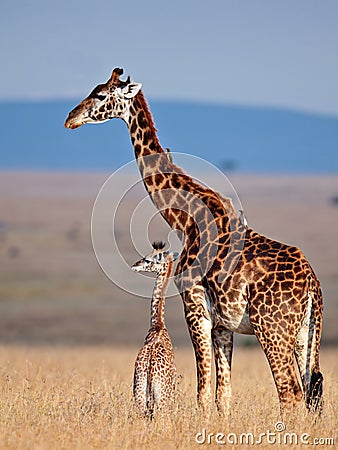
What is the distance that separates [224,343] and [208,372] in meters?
0.37

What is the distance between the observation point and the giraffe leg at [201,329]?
972 centimetres

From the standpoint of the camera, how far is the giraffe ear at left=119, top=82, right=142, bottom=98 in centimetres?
1062

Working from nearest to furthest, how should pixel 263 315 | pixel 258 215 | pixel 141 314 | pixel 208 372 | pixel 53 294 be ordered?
pixel 263 315 < pixel 208 372 < pixel 141 314 < pixel 53 294 < pixel 258 215

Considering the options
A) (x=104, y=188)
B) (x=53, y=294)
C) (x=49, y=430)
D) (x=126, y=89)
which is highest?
(x=53, y=294)

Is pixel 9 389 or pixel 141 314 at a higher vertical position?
pixel 141 314

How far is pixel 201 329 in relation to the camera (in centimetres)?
975

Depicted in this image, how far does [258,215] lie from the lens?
87.4 metres

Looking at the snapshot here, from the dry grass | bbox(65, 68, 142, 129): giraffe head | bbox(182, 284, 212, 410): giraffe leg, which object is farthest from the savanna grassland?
bbox(65, 68, 142, 129): giraffe head

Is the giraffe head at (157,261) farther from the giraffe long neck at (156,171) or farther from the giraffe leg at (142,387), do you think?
the giraffe leg at (142,387)

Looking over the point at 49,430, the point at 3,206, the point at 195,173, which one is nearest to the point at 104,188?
the point at 195,173

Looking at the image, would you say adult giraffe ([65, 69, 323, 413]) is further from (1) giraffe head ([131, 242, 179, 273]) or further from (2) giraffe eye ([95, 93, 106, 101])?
(1) giraffe head ([131, 242, 179, 273])

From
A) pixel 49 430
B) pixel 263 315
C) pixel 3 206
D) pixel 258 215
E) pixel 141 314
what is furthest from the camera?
pixel 3 206

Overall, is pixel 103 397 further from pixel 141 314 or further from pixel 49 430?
pixel 141 314

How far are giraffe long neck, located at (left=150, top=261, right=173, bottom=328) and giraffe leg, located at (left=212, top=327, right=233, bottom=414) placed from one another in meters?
0.59
